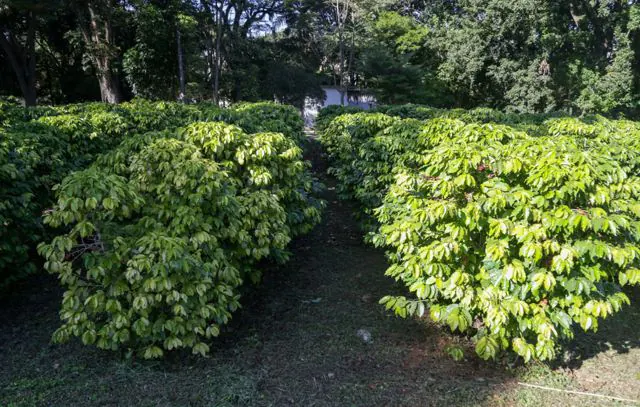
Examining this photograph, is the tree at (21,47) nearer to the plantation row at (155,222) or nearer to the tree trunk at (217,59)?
the tree trunk at (217,59)

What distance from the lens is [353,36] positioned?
86.0 ft

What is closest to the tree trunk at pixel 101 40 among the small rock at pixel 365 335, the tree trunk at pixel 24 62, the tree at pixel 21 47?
the tree at pixel 21 47

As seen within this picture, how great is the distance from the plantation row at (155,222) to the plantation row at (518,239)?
46.3 inches

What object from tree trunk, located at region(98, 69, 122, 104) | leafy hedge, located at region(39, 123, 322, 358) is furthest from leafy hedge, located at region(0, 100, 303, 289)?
tree trunk, located at region(98, 69, 122, 104)

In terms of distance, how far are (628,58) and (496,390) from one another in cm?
2319

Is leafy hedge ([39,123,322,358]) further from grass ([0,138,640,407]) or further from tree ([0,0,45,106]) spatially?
tree ([0,0,45,106])

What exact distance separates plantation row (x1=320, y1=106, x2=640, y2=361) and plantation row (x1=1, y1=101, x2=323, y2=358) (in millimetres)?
1177

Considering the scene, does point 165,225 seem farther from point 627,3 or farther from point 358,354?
point 627,3

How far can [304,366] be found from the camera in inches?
127

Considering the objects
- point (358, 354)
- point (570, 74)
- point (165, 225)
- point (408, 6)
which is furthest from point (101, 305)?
point (408, 6)

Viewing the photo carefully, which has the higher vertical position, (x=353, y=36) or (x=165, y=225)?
(x=353, y=36)

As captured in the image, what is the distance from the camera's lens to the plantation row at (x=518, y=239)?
2709mm

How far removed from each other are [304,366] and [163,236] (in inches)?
55.0

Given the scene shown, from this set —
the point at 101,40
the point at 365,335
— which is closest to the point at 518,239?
the point at 365,335
